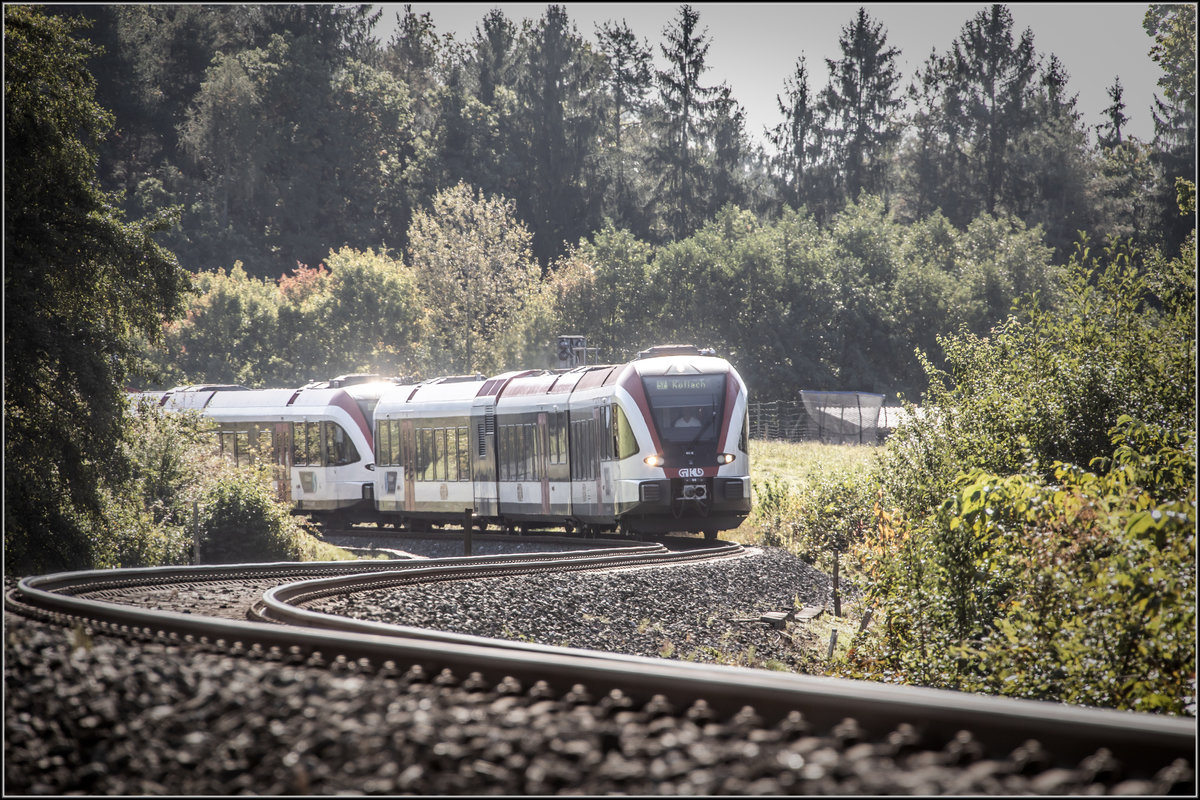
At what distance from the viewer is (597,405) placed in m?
21.5

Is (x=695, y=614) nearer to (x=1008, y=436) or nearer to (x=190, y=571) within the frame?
(x=1008, y=436)

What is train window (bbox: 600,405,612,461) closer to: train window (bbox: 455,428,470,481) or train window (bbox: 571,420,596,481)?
train window (bbox: 571,420,596,481)

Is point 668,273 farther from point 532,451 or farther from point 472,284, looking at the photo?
point 532,451

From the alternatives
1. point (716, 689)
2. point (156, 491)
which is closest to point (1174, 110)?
point (156, 491)

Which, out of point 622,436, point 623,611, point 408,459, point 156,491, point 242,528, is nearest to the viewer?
point 623,611

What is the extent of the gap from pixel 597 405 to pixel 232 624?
14.7 m

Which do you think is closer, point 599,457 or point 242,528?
point 599,457

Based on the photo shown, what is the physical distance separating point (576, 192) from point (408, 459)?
163 feet

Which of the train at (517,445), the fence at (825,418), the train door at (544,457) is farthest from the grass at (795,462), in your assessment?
the train at (517,445)

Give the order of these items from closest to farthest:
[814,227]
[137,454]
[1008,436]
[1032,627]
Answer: [1032,627]
[1008,436]
[137,454]
[814,227]

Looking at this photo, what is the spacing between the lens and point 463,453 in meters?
26.2

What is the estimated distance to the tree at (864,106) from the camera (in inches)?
2744

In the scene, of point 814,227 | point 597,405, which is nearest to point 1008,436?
point 597,405

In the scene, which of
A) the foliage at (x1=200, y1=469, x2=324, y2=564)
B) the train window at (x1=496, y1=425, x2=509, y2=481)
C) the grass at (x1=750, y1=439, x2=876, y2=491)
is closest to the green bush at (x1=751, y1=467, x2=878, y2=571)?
the train window at (x1=496, y1=425, x2=509, y2=481)
